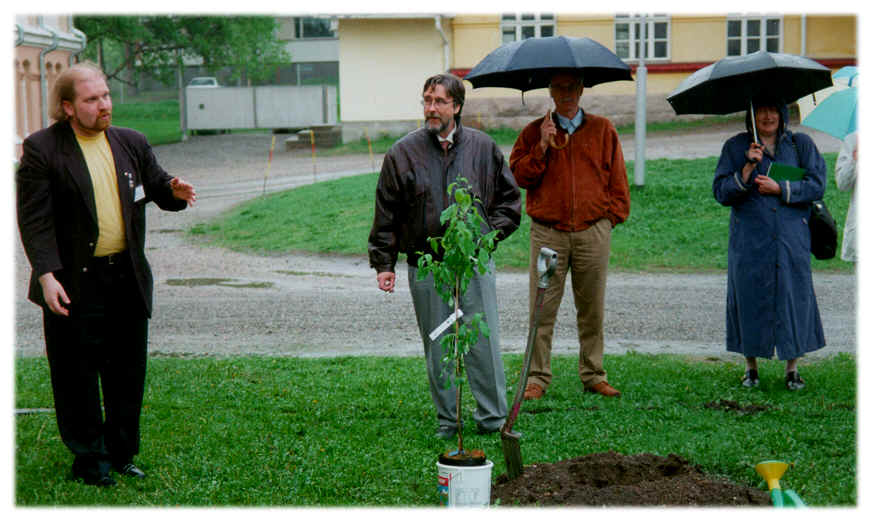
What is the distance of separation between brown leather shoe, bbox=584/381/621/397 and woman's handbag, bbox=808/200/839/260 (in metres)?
1.69

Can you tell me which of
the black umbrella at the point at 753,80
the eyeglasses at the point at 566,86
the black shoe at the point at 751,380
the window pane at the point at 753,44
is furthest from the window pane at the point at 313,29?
the black shoe at the point at 751,380

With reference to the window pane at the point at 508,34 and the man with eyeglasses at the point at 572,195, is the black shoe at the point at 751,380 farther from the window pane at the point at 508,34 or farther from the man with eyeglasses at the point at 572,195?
the window pane at the point at 508,34

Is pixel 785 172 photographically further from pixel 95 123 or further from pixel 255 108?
pixel 255 108

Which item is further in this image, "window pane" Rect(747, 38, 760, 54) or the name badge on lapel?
"window pane" Rect(747, 38, 760, 54)

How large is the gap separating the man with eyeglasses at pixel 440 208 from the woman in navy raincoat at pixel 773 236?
76.8 inches

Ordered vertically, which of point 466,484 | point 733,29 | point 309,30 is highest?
point 309,30

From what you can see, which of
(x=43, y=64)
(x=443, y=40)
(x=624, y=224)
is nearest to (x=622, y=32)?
(x=443, y=40)

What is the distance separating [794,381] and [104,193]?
4734 mm

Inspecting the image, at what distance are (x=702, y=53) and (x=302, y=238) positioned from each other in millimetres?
18448

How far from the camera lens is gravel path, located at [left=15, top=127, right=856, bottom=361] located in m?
9.27

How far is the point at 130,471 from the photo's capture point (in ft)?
17.6


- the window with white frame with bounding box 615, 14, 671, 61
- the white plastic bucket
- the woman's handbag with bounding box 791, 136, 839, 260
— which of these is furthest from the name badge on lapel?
the window with white frame with bounding box 615, 14, 671, 61

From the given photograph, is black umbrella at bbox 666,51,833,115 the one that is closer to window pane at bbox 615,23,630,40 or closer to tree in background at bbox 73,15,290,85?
window pane at bbox 615,23,630,40

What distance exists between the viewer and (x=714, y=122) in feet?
98.5
